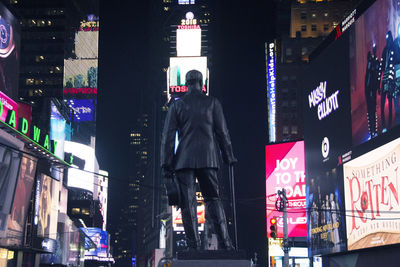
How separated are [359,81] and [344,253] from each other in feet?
32.1

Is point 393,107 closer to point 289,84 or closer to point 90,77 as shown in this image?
point 289,84

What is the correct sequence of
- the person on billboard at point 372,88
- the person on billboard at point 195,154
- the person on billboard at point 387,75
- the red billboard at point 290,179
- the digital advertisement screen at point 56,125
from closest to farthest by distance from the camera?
the person on billboard at point 195,154
the person on billboard at point 387,75
the person on billboard at point 372,88
the red billboard at point 290,179
the digital advertisement screen at point 56,125

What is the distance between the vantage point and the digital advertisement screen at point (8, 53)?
4794 centimetres

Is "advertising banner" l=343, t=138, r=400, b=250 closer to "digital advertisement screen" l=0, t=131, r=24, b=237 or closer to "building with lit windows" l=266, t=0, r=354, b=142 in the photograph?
"digital advertisement screen" l=0, t=131, r=24, b=237

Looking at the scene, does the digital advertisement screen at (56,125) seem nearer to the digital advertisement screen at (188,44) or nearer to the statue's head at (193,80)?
the digital advertisement screen at (188,44)

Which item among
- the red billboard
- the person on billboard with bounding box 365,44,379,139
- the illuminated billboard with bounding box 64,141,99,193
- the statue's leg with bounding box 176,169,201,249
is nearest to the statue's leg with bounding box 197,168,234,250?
the statue's leg with bounding box 176,169,201,249

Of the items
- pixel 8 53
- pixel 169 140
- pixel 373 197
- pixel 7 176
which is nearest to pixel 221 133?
pixel 169 140

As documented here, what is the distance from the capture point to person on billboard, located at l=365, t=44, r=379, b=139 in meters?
28.1

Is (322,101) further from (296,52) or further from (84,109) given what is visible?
(84,109)

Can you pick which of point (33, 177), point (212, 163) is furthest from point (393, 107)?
point (33, 177)

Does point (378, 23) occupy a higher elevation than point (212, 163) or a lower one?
higher

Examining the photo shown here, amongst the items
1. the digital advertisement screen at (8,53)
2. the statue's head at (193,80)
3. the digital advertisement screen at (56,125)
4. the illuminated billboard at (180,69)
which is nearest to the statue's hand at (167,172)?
the statue's head at (193,80)

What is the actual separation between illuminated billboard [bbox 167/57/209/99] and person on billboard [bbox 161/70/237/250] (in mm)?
84881

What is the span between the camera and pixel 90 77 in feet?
Answer: 486
